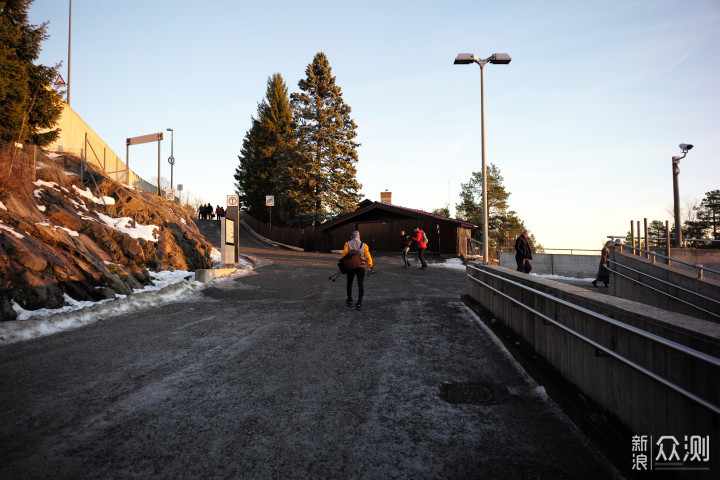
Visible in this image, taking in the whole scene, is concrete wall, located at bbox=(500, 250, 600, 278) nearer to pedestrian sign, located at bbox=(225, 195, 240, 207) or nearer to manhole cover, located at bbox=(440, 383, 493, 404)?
pedestrian sign, located at bbox=(225, 195, 240, 207)

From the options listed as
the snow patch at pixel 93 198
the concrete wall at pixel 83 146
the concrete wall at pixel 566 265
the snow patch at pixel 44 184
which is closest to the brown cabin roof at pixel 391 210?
the concrete wall at pixel 566 265

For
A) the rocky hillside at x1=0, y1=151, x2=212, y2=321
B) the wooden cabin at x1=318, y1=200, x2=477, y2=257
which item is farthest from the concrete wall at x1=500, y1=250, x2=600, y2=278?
the rocky hillside at x1=0, y1=151, x2=212, y2=321

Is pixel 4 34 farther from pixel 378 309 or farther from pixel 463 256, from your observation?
pixel 463 256

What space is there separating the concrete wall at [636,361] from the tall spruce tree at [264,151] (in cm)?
3882

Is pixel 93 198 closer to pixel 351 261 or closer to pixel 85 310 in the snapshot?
pixel 85 310

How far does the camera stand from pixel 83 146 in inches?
756

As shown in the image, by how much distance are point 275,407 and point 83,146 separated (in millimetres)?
20286

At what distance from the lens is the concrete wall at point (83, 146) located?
17953 mm

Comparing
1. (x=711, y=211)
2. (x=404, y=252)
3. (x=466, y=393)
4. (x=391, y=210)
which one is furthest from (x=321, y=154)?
(x=711, y=211)

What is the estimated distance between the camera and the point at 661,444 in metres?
2.85

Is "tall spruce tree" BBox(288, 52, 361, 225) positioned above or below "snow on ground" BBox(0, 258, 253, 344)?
above

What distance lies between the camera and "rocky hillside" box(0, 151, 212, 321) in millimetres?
8500

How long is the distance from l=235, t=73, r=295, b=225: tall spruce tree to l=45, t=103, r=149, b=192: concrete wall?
67.4 feet

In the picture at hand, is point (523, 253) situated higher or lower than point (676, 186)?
lower
